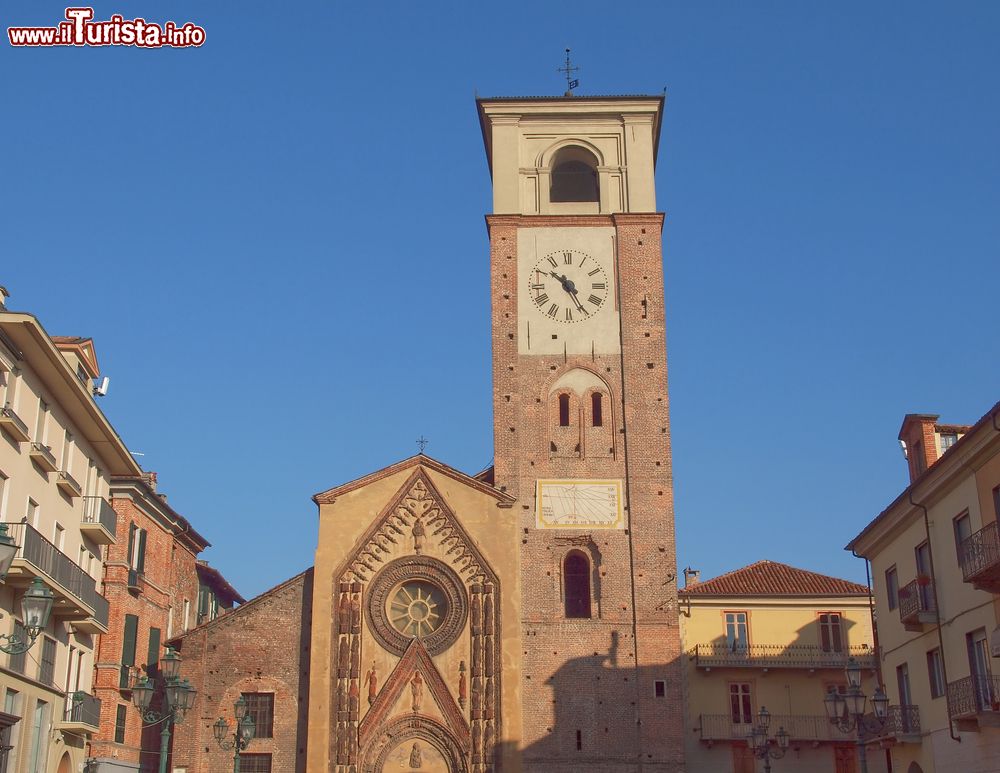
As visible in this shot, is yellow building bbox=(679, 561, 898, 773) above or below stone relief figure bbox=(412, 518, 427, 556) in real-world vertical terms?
below

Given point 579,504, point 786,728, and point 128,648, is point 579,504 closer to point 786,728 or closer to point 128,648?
point 786,728

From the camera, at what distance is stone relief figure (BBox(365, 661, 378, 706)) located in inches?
1486

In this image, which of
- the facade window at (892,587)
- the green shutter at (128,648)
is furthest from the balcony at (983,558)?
the green shutter at (128,648)

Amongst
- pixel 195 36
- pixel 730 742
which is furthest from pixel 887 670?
pixel 195 36

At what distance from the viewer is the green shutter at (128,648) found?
37.1 metres

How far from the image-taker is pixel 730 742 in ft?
130

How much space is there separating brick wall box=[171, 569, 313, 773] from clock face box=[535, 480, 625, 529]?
7744 mm

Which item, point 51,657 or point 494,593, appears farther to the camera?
point 494,593

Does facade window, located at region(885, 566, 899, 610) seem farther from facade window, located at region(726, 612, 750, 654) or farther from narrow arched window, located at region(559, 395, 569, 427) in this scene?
narrow arched window, located at region(559, 395, 569, 427)

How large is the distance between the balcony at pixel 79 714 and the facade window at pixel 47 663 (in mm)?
1021

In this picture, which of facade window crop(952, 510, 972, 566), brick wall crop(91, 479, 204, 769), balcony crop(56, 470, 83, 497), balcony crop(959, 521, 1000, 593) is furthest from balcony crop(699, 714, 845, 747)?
balcony crop(56, 470, 83, 497)

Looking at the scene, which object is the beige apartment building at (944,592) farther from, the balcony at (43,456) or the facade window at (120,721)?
the facade window at (120,721)

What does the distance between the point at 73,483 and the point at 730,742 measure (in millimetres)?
21784

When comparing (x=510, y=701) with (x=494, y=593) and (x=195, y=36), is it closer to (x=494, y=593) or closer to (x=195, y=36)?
(x=494, y=593)
